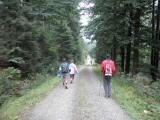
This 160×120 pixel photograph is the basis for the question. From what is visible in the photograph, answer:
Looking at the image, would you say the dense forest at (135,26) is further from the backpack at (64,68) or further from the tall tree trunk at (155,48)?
the backpack at (64,68)

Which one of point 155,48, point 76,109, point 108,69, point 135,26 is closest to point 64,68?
point 108,69

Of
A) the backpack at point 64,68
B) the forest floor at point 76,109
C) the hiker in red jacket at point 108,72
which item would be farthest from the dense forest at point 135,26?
the forest floor at point 76,109

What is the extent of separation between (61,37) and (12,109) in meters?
34.0

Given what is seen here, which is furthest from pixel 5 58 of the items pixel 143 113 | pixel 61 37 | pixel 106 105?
pixel 61 37

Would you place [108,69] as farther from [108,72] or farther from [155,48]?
[155,48]

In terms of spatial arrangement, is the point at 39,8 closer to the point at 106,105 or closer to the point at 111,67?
the point at 111,67

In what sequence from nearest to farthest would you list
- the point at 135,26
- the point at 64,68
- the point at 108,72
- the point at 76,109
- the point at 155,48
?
the point at 76,109 → the point at 108,72 → the point at 64,68 → the point at 155,48 → the point at 135,26

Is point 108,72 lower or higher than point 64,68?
lower

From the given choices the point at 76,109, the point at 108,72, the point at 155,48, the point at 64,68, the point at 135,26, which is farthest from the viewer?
the point at 135,26

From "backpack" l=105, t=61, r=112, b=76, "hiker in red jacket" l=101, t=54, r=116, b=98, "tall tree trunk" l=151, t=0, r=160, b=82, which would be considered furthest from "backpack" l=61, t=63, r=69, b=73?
"tall tree trunk" l=151, t=0, r=160, b=82

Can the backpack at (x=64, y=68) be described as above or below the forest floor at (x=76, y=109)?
above

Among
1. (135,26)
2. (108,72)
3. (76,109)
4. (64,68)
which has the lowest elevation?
(76,109)

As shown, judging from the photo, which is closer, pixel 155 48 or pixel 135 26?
pixel 155 48

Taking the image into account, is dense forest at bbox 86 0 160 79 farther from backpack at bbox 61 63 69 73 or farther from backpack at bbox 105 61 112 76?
backpack at bbox 105 61 112 76
